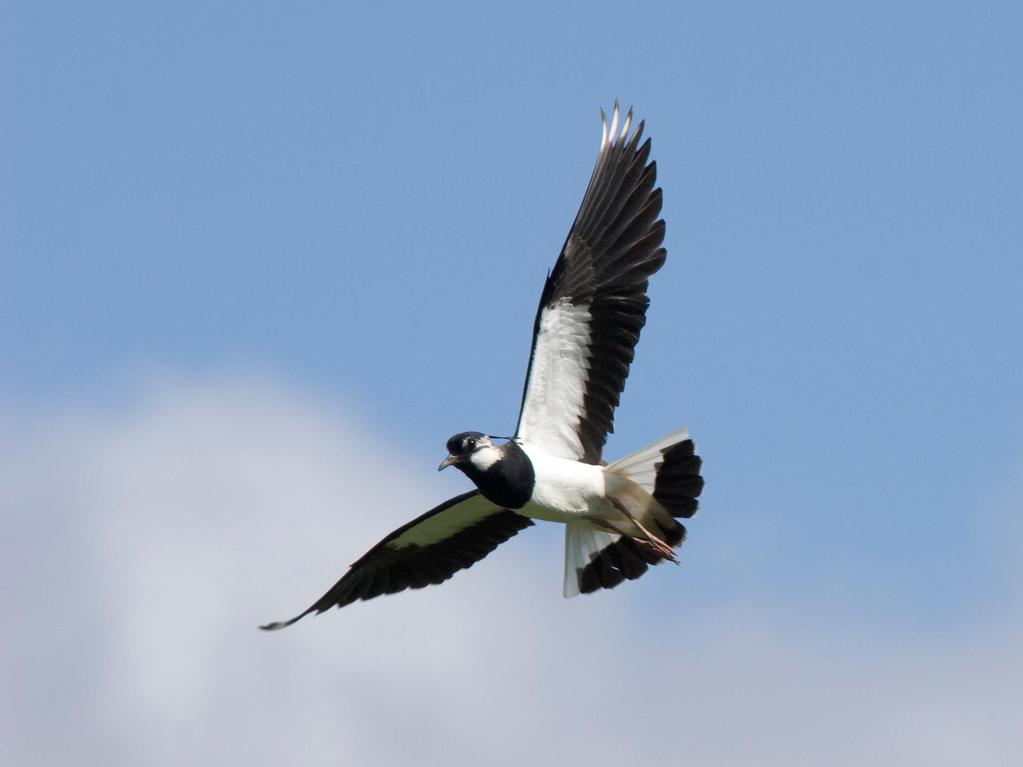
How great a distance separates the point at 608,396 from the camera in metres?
15.3

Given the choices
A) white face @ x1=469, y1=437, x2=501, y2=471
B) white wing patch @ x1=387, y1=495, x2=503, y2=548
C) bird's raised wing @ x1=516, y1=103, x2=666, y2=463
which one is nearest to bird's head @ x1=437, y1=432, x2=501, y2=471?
white face @ x1=469, y1=437, x2=501, y2=471

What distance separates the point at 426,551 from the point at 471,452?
1.80m

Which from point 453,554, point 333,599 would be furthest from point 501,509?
point 333,599

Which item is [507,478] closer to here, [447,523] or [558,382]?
[558,382]

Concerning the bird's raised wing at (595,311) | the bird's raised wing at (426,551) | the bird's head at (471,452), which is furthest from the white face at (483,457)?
the bird's raised wing at (426,551)

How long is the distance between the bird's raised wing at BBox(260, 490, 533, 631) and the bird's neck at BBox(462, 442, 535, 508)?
99cm

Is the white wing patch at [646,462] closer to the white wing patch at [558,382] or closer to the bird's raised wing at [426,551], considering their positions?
the white wing patch at [558,382]

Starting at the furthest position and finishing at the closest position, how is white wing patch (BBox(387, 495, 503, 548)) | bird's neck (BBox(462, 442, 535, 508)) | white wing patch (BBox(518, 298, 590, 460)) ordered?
white wing patch (BBox(387, 495, 503, 548))
white wing patch (BBox(518, 298, 590, 460))
bird's neck (BBox(462, 442, 535, 508))

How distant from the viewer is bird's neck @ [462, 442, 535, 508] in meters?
15.0

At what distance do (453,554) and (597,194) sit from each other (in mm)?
3191

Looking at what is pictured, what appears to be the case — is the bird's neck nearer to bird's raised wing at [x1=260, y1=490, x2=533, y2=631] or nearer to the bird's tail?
the bird's tail

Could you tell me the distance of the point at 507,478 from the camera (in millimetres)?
14977

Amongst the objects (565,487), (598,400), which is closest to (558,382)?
(598,400)

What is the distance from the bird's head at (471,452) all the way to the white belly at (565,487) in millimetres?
357
